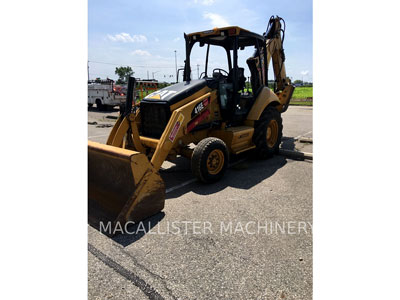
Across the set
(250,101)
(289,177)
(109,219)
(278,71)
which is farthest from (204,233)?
(278,71)

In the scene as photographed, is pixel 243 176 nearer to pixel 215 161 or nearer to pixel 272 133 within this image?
pixel 215 161

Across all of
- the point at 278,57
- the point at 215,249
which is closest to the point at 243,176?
the point at 215,249

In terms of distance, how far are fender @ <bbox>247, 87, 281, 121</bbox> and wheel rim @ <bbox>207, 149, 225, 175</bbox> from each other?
1.59 m

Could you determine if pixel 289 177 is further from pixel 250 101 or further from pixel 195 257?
pixel 195 257

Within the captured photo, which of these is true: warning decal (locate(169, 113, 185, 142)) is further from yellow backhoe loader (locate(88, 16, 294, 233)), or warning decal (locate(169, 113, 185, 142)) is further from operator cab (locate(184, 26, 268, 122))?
operator cab (locate(184, 26, 268, 122))

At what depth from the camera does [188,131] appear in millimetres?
4871

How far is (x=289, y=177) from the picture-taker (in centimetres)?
509

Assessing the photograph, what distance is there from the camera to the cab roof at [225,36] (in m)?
5.40

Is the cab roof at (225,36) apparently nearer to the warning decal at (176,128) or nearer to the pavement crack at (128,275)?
the warning decal at (176,128)

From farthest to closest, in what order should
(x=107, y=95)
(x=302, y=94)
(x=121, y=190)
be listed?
(x=302, y=94)
(x=107, y=95)
(x=121, y=190)

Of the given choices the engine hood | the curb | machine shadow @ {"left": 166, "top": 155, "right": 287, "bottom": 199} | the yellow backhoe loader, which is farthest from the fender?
the engine hood

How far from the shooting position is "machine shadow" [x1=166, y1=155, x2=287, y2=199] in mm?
4566

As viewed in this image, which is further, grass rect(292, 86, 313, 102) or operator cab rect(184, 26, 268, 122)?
grass rect(292, 86, 313, 102)

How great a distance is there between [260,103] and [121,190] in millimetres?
3893
